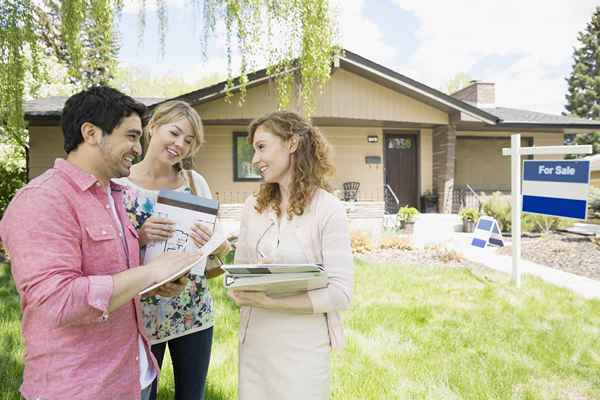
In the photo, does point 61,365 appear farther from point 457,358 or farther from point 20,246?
point 457,358

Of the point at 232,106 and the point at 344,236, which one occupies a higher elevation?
the point at 232,106

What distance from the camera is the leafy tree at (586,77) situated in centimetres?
3591

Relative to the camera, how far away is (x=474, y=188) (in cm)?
1504

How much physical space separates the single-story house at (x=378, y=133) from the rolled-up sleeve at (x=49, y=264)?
30.5 ft

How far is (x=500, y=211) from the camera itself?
1113 cm

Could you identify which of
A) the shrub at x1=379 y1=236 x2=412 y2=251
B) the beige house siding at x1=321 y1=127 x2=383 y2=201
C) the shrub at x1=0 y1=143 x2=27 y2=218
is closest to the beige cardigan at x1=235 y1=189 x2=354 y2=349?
the shrub at x1=379 y1=236 x2=412 y2=251

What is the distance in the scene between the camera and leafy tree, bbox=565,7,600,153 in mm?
35906

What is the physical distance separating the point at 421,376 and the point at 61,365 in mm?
2839

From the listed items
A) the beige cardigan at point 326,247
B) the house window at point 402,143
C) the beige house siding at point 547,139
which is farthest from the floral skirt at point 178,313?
the beige house siding at point 547,139

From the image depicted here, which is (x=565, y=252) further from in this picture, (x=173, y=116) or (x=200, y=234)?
(x=200, y=234)

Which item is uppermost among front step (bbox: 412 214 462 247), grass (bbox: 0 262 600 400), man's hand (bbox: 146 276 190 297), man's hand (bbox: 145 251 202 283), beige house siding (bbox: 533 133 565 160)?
beige house siding (bbox: 533 133 565 160)

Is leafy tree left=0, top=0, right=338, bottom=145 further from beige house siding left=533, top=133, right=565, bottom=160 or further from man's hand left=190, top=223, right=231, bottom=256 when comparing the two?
beige house siding left=533, top=133, right=565, bottom=160

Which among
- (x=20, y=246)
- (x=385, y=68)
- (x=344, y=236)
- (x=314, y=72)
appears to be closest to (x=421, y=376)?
(x=344, y=236)

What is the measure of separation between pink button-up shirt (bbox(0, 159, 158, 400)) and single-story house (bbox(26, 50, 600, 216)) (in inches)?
362
